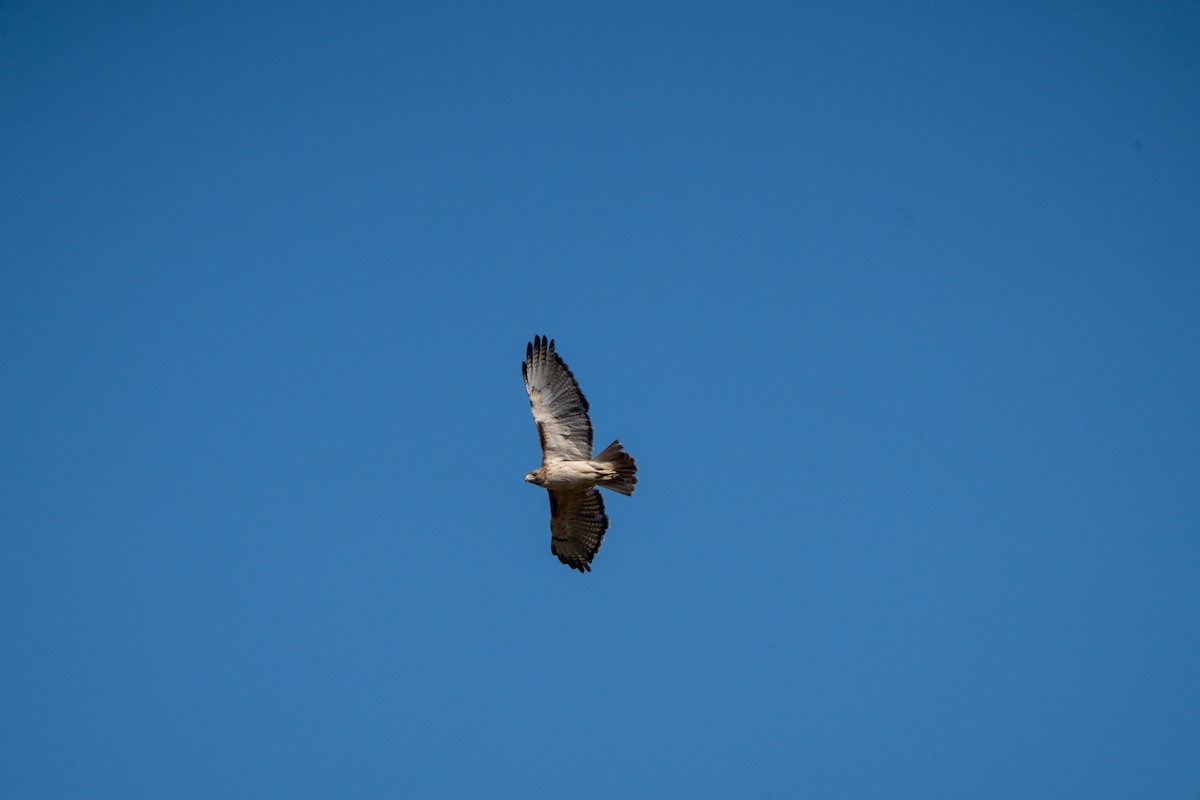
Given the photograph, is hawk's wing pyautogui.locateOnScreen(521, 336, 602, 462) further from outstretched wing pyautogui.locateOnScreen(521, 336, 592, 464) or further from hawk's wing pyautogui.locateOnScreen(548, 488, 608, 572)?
hawk's wing pyautogui.locateOnScreen(548, 488, 608, 572)

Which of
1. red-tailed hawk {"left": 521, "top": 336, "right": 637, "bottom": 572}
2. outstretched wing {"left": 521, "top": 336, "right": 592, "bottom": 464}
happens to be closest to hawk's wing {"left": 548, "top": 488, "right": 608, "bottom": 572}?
red-tailed hawk {"left": 521, "top": 336, "right": 637, "bottom": 572}

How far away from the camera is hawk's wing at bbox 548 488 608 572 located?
19.6 meters

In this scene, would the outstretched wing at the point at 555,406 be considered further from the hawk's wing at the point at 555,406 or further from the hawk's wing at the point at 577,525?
the hawk's wing at the point at 577,525

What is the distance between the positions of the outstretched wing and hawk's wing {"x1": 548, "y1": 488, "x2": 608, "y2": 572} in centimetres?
66

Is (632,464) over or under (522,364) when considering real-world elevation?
under

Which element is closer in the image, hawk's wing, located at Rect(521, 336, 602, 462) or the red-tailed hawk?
the red-tailed hawk

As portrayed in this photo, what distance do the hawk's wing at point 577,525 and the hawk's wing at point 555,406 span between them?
669 mm

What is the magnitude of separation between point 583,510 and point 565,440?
1273mm

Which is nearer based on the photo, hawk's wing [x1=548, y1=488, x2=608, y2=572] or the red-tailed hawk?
the red-tailed hawk

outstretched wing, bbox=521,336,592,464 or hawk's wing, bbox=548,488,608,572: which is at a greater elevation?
outstretched wing, bbox=521,336,592,464

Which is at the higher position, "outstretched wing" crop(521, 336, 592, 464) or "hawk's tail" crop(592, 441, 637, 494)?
"outstretched wing" crop(521, 336, 592, 464)

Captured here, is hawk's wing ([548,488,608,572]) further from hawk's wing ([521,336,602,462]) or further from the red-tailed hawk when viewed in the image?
hawk's wing ([521,336,602,462])

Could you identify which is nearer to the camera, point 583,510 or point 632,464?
point 632,464

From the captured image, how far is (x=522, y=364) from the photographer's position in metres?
19.3
